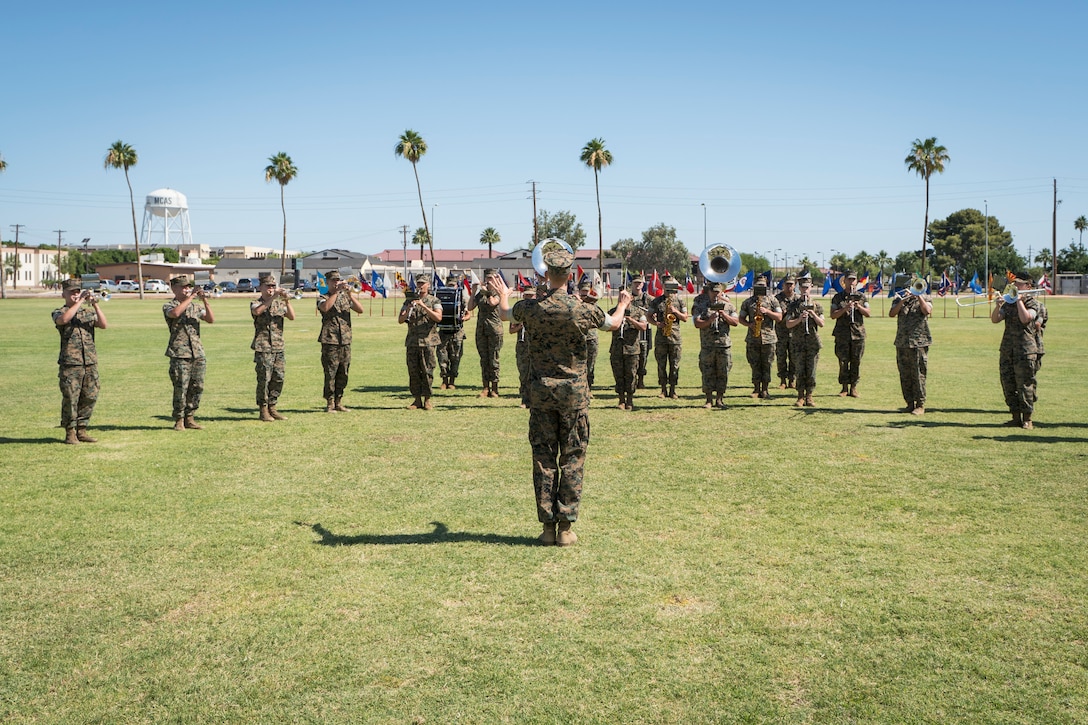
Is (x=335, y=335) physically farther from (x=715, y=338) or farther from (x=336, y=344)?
(x=715, y=338)

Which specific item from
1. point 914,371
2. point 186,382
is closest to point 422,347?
point 186,382

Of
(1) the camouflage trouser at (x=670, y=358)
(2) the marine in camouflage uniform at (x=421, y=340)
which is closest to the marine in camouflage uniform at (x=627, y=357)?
(1) the camouflage trouser at (x=670, y=358)

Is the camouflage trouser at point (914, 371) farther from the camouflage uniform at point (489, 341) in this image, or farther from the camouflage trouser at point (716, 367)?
the camouflage uniform at point (489, 341)

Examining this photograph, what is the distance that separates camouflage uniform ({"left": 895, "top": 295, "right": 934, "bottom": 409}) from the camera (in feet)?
44.6

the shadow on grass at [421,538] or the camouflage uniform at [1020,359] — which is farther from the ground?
the camouflage uniform at [1020,359]

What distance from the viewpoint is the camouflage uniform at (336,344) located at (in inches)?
560

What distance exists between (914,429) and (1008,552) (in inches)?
231

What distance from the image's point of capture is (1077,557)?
6.66 m

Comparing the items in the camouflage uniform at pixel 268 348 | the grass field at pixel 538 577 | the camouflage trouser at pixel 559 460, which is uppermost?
the camouflage uniform at pixel 268 348

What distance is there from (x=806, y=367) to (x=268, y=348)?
920 cm

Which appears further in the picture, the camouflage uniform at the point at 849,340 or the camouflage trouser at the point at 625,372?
the camouflage uniform at the point at 849,340

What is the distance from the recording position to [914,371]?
13828mm

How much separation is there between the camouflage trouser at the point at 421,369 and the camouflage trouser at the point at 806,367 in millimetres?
6559

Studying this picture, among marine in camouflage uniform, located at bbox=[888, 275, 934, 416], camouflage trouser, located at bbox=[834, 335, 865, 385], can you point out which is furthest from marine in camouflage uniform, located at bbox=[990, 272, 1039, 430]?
camouflage trouser, located at bbox=[834, 335, 865, 385]
